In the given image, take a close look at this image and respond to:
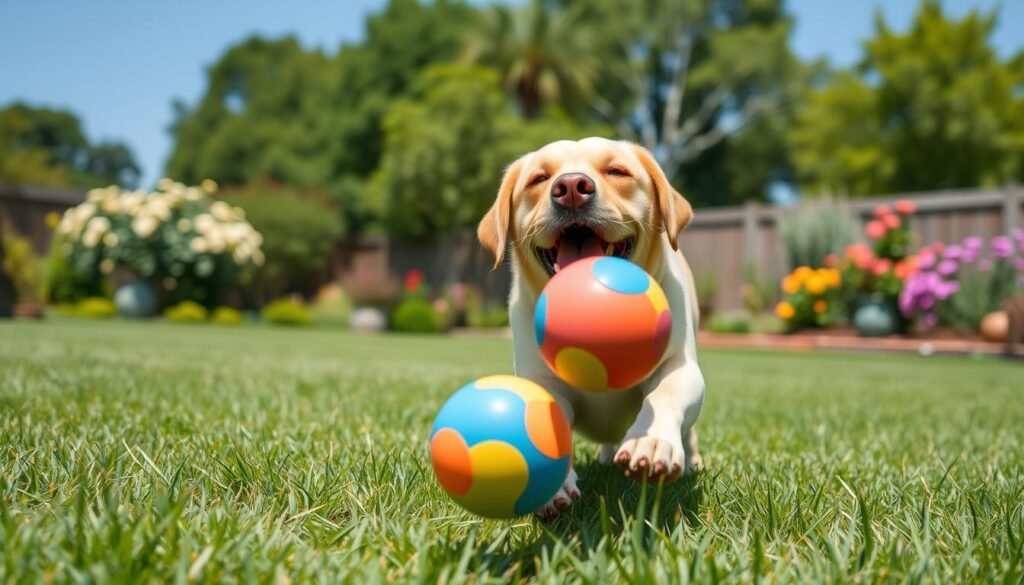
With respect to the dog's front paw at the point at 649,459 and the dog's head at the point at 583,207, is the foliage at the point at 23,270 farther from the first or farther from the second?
the dog's front paw at the point at 649,459

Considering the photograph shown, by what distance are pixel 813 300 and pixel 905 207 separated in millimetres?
2412

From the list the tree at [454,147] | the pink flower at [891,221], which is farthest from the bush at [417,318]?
the pink flower at [891,221]

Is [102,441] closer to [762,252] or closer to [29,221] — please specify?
[762,252]

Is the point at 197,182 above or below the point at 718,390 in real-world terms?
above

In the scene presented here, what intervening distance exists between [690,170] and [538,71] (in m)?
13.0

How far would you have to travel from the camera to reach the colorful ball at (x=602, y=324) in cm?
180

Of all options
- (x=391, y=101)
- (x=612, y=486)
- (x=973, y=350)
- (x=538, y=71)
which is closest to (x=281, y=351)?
(x=612, y=486)

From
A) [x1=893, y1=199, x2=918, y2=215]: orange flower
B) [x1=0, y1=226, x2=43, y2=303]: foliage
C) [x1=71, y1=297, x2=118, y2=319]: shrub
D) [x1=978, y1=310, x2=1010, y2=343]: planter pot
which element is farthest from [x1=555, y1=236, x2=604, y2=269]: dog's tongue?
[x1=0, y1=226, x2=43, y2=303]: foliage

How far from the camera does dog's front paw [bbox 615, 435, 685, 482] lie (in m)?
1.78

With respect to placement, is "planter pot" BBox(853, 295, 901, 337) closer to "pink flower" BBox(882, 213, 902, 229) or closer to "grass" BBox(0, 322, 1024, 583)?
"pink flower" BBox(882, 213, 902, 229)

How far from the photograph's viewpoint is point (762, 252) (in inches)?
678

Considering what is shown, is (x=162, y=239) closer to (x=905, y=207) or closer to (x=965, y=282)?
(x=905, y=207)

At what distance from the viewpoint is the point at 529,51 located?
96.1ft

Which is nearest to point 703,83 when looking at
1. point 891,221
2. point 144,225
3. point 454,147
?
point 454,147
